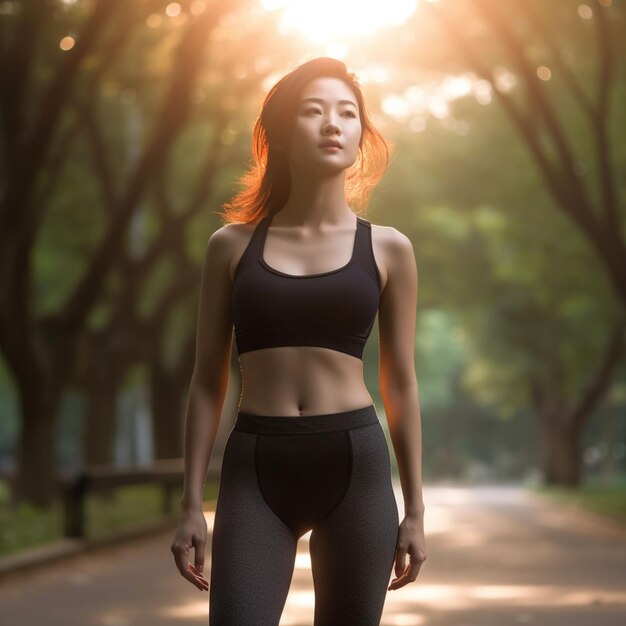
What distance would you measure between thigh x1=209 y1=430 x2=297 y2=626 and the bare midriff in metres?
0.11

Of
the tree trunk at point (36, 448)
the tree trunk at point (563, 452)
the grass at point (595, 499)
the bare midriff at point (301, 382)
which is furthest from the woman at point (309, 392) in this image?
the tree trunk at point (563, 452)

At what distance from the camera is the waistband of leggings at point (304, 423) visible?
12.7 ft

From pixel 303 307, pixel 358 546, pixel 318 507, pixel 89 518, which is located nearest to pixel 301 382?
pixel 303 307

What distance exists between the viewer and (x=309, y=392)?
387cm

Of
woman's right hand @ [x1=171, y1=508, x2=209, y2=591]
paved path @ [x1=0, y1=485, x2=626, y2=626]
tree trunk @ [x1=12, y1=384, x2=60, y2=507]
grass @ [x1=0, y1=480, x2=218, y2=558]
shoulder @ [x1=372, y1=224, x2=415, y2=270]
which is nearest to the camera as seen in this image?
woman's right hand @ [x1=171, y1=508, x2=209, y2=591]

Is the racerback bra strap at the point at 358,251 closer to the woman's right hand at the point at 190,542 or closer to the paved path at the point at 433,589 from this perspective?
the woman's right hand at the point at 190,542

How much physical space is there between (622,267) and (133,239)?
1376 cm

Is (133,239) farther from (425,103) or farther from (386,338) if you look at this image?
(386,338)

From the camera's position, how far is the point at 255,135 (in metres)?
4.29

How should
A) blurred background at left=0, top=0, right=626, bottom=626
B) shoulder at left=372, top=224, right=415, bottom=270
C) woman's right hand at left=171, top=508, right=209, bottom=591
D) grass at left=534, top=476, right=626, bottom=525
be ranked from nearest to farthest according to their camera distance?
1. woman's right hand at left=171, top=508, right=209, bottom=591
2. shoulder at left=372, top=224, right=415, bottom=270
3. blurred background at left=0, top=0, right=626, bottom=626
4. grass at left=534, top=476, right=626, bottom=525

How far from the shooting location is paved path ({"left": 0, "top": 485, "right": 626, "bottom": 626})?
10578mm

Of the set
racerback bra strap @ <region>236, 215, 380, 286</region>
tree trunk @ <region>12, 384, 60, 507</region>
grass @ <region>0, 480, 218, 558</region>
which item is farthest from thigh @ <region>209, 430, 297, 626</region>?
tree trunk @ <region>12, 384, 60, 507</region>

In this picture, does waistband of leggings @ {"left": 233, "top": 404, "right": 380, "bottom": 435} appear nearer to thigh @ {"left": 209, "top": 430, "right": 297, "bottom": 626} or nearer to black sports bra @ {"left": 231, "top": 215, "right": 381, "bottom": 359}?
thigh @ {"left": 209, "top": 430, "right": 297, "bottom": 626}

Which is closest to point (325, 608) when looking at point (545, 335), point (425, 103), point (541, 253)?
point (425, 103)
